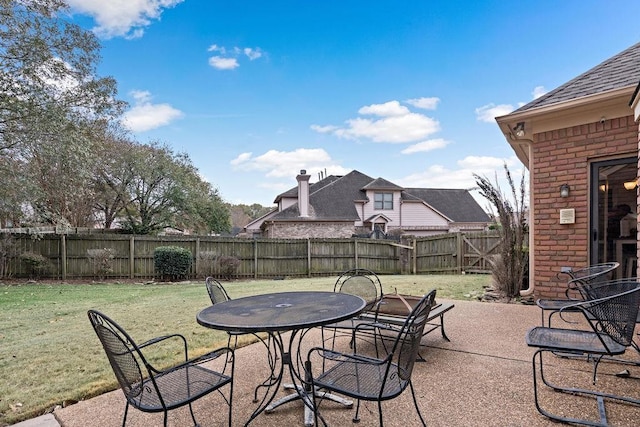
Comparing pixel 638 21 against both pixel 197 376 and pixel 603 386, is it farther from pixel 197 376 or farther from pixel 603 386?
pixel 197 376

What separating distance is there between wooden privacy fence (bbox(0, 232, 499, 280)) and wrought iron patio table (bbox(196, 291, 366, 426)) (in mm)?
8877

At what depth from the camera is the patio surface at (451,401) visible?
228cm

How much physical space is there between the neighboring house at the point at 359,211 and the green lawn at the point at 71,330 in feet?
35.5

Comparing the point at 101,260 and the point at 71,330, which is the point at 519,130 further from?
the point at 101,260

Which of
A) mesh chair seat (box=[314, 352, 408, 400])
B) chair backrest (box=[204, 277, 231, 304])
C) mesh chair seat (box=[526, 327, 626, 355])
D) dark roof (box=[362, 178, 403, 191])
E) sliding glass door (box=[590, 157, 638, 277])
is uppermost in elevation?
dark roof (box=[362, 178, 403, 191])

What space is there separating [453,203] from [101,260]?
850 inches

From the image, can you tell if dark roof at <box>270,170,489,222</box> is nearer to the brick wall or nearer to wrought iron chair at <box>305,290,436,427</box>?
the brick wall

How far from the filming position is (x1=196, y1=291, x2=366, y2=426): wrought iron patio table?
204cm

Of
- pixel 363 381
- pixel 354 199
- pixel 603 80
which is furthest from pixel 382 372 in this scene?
pixel 354 199

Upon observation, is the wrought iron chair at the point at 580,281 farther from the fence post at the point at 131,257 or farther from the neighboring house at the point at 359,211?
the neighboring house at the point at 359,211

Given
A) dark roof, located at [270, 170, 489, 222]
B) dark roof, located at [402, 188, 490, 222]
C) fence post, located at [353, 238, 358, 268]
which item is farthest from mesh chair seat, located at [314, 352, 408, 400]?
dark roof, located at [402, 188, 490, 222]

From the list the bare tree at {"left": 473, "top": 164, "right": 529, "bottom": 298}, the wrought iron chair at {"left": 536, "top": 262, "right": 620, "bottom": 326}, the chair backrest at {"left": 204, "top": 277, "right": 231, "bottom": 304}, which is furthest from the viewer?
the bare tree at {"left": 473, "top": 164, "right": 529, "bottom": 298}

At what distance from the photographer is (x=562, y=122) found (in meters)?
5.30

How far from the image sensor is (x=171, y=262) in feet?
35.3
